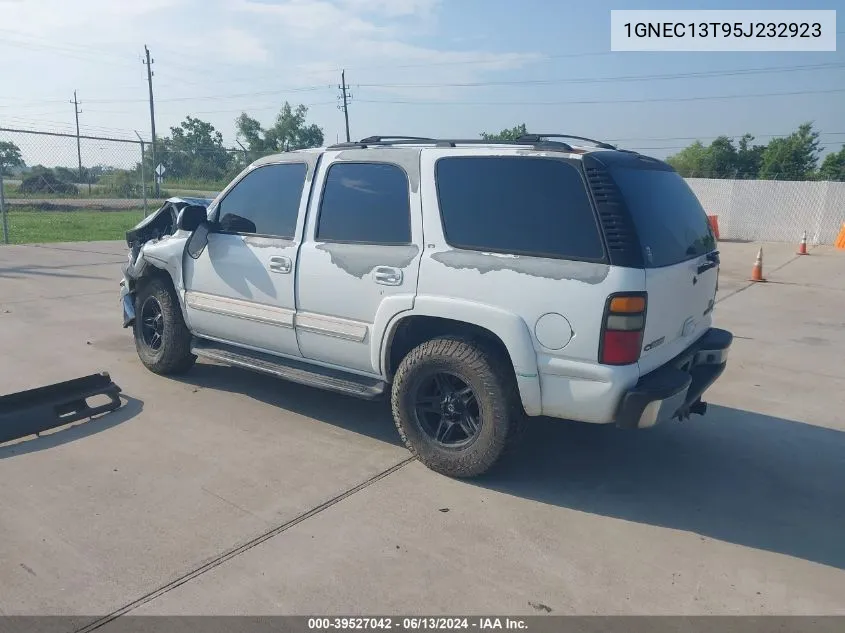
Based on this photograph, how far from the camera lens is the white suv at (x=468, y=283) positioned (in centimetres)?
345

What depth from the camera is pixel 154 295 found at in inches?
218

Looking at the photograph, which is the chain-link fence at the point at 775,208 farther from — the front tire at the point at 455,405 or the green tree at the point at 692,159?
Answer: the green tree at the point at 692,159

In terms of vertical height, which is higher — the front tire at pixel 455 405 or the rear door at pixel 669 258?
the rear door at pixel 669 258

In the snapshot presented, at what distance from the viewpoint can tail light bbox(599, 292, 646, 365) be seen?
3.34 m

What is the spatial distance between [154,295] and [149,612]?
3.32 metres

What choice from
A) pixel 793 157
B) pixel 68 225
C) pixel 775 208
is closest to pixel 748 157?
pixel 793 157

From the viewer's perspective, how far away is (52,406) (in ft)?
14.9

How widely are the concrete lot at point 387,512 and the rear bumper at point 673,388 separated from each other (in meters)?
0.55

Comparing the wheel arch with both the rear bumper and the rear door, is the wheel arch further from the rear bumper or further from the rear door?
the rear door

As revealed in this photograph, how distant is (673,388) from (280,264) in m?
2.66

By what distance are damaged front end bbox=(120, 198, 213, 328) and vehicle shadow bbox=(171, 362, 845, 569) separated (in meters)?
A: 1.18

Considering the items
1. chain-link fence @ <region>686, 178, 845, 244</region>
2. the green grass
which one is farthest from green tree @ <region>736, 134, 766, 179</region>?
the green grass

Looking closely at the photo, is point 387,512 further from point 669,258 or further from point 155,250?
point 155,250
